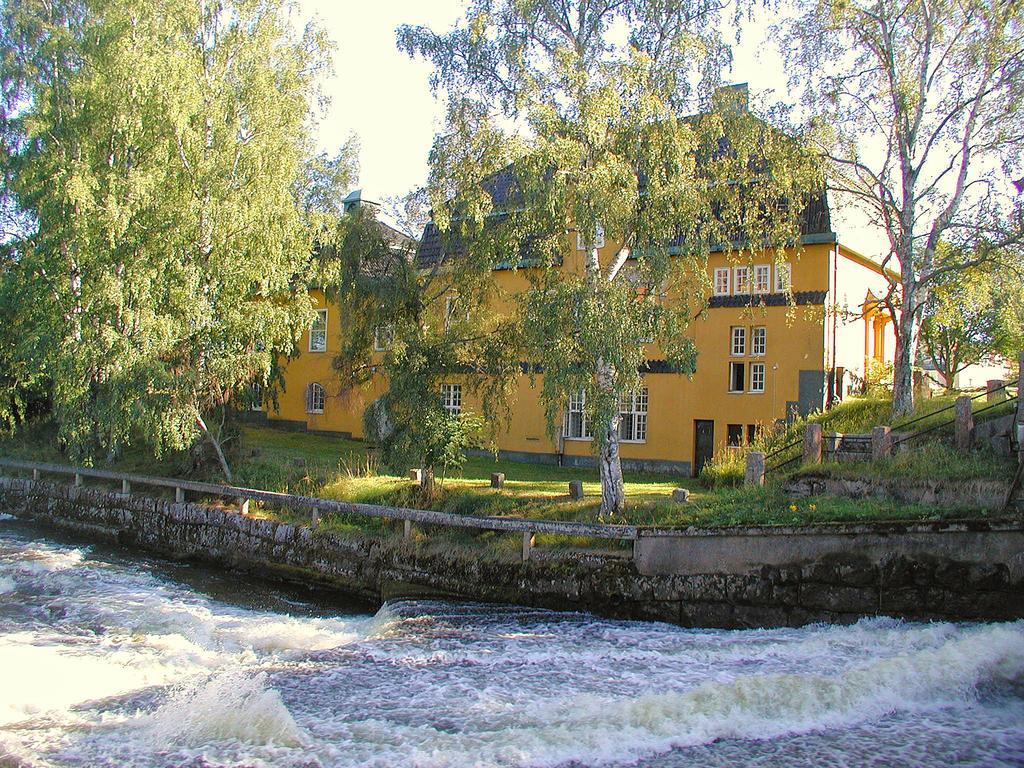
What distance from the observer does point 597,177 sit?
12469mm

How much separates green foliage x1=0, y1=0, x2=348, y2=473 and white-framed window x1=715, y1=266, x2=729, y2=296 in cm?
1075

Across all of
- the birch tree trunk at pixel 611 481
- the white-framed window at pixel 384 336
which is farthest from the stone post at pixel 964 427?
the white-framed window at pixel 384 336

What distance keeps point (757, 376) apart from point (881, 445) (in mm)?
7003

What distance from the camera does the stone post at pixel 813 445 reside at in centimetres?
1443

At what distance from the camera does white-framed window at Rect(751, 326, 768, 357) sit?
2086 cm

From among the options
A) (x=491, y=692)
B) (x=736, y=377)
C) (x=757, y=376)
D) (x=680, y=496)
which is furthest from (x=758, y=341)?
(x=491, y=692)

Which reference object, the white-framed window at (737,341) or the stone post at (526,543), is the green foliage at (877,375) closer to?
the white-framed window at (737,341)

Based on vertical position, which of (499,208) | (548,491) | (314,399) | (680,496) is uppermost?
(499,208)

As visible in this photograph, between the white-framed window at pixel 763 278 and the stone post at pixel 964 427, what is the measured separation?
7.24 metres

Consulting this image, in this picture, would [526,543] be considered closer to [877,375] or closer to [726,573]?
[726,573]

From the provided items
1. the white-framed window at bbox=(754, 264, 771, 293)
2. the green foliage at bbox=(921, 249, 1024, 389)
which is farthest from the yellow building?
the green foliage at bbox=(921, 249, 1024, 389)

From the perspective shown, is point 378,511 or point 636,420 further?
point 636,420

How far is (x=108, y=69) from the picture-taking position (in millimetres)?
19125

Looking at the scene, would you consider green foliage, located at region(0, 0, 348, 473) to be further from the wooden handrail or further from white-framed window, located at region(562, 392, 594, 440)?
white-framed window, located at region(562, 392, 594, 440)
